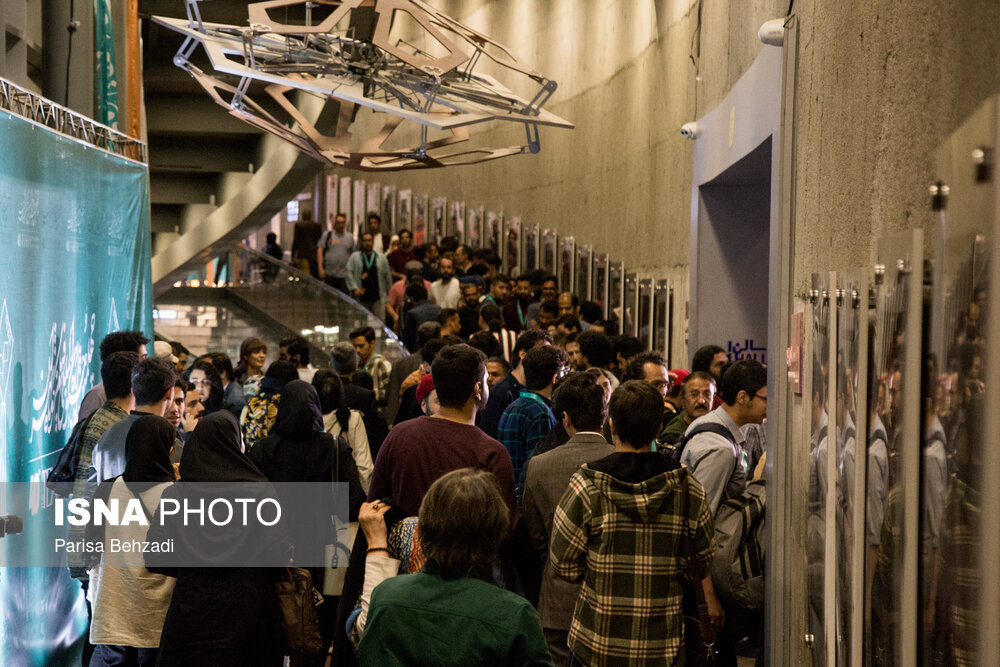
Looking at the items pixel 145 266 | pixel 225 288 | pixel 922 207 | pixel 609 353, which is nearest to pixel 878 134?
pixel 922 207

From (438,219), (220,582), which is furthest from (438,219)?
(220,582)

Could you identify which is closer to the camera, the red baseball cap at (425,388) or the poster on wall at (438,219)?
the red baseball cap at (425,388)

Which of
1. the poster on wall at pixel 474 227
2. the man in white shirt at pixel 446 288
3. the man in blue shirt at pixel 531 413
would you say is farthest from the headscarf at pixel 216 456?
the poster on wall at pixel 474 227

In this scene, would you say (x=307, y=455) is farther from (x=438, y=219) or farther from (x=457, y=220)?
(x=438, y=219)

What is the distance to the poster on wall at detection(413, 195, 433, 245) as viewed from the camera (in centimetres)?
2523

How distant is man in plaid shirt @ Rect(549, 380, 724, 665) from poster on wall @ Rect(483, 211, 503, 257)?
1739 cm

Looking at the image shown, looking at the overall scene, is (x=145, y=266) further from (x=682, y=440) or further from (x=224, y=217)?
(x=224, y=217)

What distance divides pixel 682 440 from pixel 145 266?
5.48m

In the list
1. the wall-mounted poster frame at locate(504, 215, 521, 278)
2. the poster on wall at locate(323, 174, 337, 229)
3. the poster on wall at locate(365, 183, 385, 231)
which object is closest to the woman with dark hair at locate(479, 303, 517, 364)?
the wall-mounted poster frame at locate(504, 215, 521, 278)

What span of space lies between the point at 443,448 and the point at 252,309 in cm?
1432

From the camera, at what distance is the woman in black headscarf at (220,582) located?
476 centimetres

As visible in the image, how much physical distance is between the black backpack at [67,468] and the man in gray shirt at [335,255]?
12736 millimetres

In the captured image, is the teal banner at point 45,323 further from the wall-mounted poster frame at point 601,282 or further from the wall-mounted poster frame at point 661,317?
the wall-mounted poster frame at point 601,282

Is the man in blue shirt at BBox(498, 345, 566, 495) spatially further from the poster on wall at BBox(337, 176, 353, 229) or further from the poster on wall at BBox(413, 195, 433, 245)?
the poster on wall at BBox(337, 176, 353, 229)
